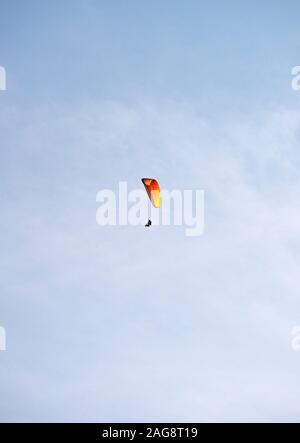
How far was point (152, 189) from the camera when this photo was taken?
121 feet

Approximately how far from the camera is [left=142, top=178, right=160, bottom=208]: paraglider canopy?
36.7 meters

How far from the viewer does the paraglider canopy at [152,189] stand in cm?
3672
